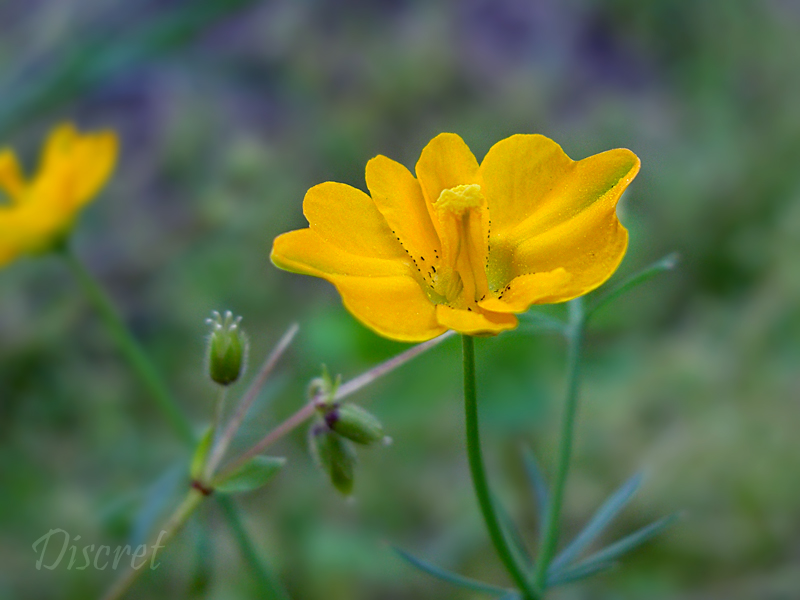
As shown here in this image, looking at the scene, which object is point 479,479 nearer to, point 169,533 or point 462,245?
point 462,245

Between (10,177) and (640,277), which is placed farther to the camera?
(10,177)

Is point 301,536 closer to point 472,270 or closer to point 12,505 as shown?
point 12,505

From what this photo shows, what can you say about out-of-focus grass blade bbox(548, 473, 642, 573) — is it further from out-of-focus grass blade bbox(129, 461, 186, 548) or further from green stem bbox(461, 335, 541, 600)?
out-of-focus grass blade bbox(129, 461, 186, 548)

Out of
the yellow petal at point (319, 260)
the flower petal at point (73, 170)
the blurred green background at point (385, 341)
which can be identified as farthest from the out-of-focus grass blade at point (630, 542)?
the flower petal at point (73, 170)

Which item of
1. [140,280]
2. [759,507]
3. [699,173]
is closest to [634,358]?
→ [759,507]

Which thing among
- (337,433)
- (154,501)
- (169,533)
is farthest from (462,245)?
(154,501)

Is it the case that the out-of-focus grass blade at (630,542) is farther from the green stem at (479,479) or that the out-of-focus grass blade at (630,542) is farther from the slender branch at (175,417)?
the slender branch at (175,417)

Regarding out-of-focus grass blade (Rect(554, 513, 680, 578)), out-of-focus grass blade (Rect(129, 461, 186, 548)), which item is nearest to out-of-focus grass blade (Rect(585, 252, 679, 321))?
out-of-focus grass blade (Rect(554, 513, 680, 578))
